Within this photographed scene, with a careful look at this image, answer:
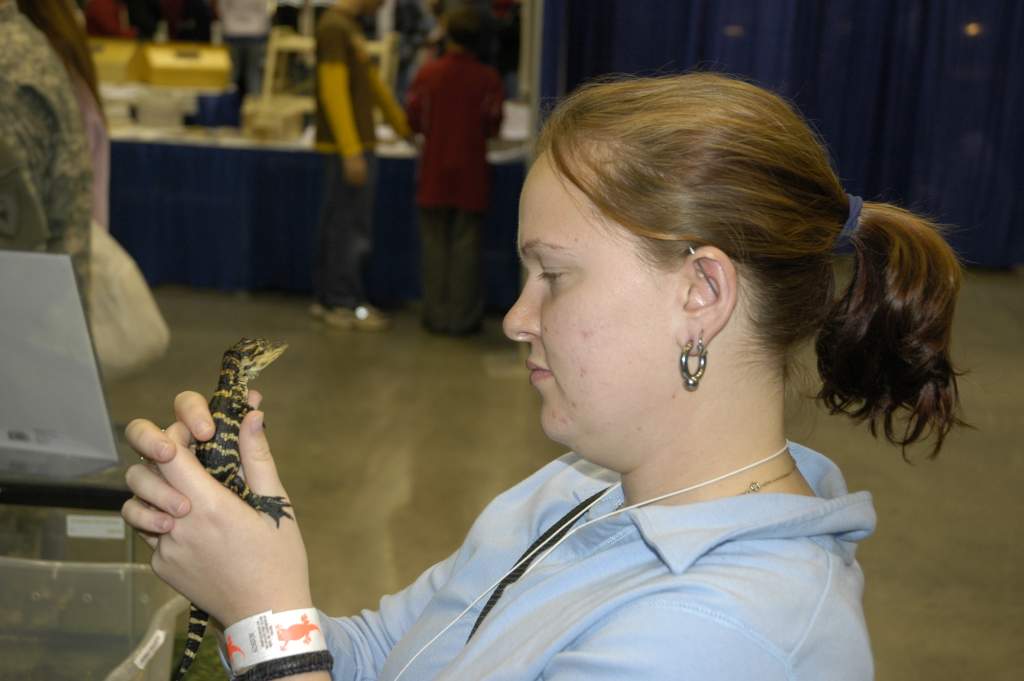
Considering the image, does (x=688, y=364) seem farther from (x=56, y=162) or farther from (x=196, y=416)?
(x=56, y=162)

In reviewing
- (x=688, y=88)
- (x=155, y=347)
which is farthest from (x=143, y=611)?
(x=688, y=88)

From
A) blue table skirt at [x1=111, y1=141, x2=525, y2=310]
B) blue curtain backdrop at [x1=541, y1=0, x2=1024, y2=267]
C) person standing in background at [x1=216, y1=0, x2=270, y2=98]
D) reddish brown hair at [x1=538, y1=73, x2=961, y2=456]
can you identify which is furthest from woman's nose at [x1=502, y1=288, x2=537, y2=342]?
person standing in background at [x1=216, y1=0, x2=270, y2=98]

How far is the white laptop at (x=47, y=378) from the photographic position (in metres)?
1.77

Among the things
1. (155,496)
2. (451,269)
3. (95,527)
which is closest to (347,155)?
(451,269)

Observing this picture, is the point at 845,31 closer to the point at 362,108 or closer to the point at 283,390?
the point at 362,108

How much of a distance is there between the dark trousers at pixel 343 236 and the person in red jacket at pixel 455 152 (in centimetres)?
30

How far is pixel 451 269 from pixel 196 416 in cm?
492

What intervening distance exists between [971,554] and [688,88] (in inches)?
129

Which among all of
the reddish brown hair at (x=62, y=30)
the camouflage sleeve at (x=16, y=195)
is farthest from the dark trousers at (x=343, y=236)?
the camouflage sleeve at (x=16, y=195)

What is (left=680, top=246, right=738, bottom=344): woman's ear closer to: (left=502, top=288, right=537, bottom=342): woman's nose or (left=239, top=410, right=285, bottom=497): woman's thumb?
(left=502, top=288, right=537, bottom=342): woman's nose

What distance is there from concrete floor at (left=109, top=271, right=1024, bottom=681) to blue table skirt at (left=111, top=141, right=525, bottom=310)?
0.27 m

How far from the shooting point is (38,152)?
259cm

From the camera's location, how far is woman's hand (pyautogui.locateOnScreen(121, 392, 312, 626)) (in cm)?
118

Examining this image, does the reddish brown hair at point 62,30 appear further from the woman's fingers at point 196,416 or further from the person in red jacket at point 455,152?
the person in red jacket at point 455,152
